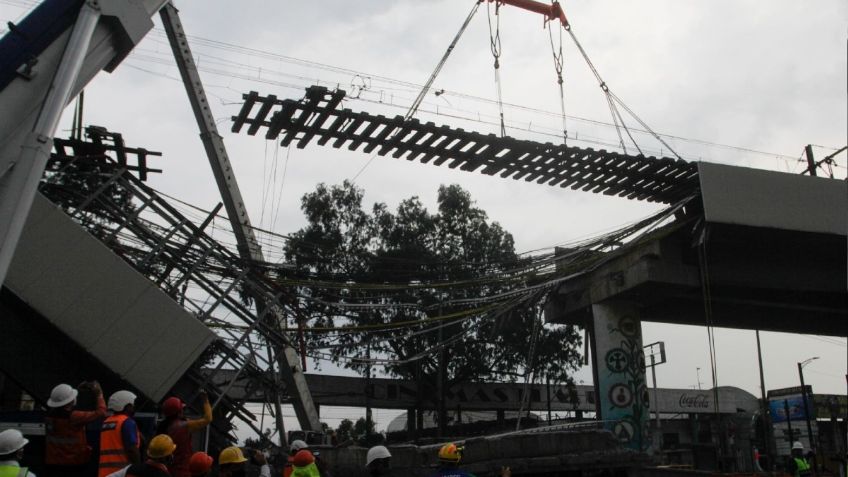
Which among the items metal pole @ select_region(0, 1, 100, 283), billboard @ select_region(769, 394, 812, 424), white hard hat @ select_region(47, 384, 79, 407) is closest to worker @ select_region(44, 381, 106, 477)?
white hard hat @ select_region(47, 384, 79, 407)

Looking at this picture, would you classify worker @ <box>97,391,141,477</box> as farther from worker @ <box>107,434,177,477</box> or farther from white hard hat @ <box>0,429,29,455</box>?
worker @ <box>107,434,177,477</box>

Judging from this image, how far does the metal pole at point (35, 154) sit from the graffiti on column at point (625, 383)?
1548 centimetres

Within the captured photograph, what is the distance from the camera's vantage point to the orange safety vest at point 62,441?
257 inches

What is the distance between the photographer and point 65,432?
6.55m

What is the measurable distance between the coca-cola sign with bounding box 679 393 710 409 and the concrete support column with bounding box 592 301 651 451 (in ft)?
97.0

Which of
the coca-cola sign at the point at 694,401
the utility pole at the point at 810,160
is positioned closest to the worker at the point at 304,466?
the utility pole at the point at 810,160

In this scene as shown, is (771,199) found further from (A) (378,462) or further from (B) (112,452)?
(B) (112,452)

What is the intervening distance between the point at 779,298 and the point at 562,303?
6.90m

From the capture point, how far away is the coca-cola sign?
4562cm

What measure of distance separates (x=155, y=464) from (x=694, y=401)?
46.9 metres

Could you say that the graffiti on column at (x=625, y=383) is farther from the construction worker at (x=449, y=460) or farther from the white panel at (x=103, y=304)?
the construction worker at (x=449, y=460)

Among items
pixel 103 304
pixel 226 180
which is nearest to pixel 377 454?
pixel 103 304

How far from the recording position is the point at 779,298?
2112 centimetres

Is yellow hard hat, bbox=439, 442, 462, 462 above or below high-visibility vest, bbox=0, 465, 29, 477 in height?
above
